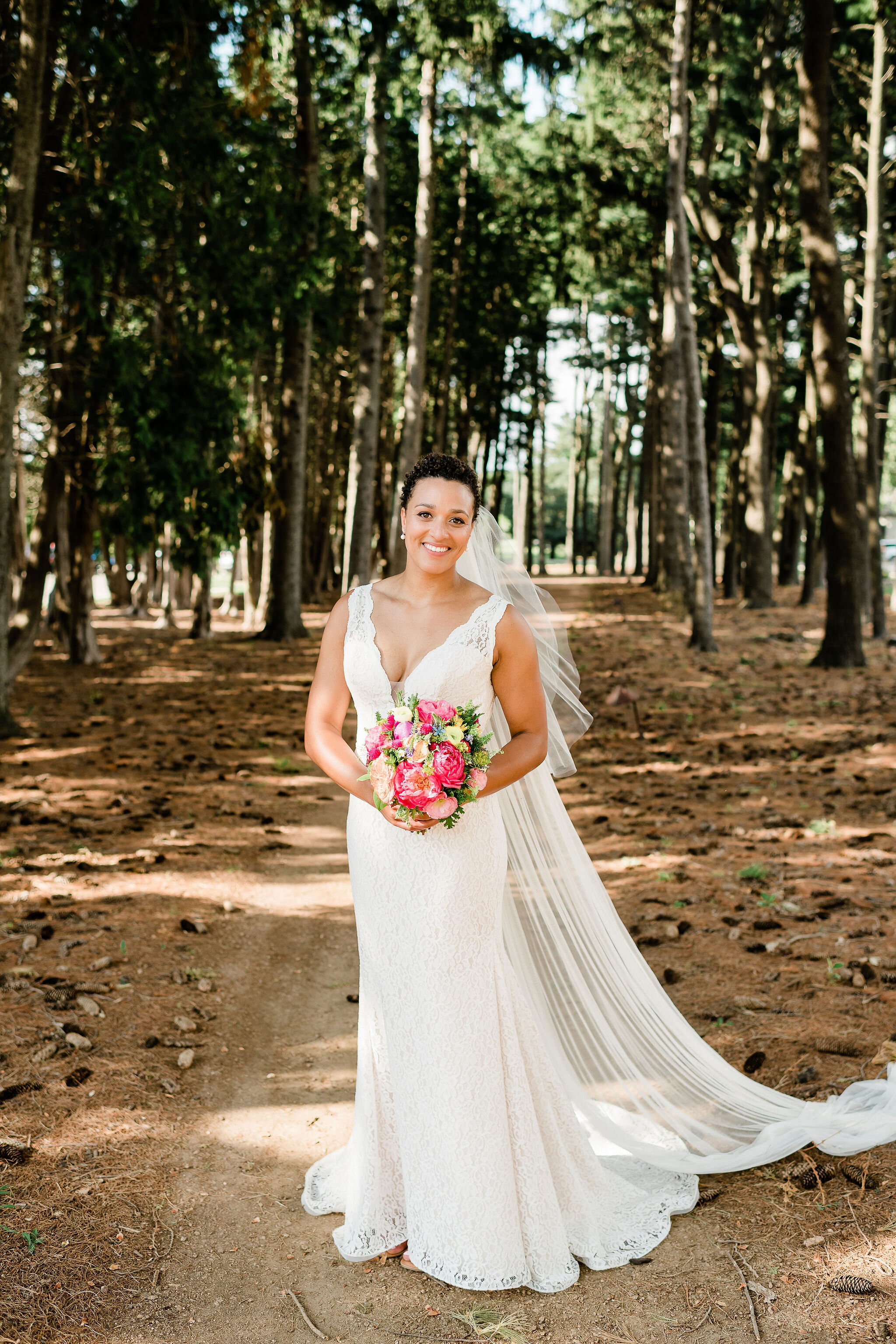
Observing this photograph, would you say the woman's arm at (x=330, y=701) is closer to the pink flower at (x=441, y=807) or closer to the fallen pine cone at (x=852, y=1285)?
the pink flower at (x=441, y=807)

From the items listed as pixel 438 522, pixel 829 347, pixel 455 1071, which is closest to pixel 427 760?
pixel 438 522

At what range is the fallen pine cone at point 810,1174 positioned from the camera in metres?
3.94

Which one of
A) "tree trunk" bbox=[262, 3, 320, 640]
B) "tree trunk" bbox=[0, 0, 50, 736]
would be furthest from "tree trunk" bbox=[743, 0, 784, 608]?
"tree trunk" bbox=[0, 0, 50, 736]

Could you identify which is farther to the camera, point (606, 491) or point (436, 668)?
point (606, 491)

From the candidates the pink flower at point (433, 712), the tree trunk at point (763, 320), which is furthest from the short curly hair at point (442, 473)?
the tree trunk at point (763, 320)

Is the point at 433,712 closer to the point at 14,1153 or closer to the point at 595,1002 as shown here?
the point at 595,1002

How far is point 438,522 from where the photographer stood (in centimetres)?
365

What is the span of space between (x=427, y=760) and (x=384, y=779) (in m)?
0.17

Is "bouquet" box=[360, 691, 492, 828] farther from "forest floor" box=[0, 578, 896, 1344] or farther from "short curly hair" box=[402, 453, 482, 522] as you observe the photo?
"forest floor" box=[0, 578, 896, 1344]

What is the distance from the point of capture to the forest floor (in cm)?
341

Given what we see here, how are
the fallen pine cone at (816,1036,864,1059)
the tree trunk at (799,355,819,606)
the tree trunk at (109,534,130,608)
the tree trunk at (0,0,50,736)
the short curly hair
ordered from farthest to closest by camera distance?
the tree trunk at (109,534,130,608), the tree trunk at (799,355,819,606), the tree trunk at (0,0,50,736), the fallen pine cone at (816,1036,864,1059), the short curly hair

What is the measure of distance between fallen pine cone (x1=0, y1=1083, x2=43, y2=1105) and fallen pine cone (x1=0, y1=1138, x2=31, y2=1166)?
34 cm

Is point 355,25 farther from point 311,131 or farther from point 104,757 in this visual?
point 104,757

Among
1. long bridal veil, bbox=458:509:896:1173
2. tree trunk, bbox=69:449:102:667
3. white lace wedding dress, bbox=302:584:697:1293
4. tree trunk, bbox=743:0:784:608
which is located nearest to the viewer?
white lace wedding dress, bbox=302:584:697:1293
